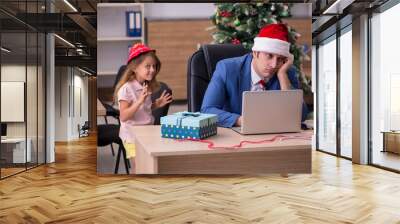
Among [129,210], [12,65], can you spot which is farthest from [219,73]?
[12,65]

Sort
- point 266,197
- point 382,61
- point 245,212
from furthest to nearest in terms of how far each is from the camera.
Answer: point 382,61 → point 266,197 → point 245,212

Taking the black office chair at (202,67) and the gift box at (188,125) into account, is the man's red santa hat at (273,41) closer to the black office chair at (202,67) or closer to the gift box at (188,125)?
the black office chair at (202,67)

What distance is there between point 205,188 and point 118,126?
1.23 metres

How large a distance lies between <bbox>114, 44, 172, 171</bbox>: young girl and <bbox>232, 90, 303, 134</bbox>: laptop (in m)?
0.89

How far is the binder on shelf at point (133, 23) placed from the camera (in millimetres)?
5023

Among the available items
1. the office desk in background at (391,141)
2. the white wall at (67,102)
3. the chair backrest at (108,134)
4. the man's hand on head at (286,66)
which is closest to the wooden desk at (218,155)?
the chair backrest at (108,134)

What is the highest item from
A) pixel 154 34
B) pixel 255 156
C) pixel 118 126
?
pixel 154 34

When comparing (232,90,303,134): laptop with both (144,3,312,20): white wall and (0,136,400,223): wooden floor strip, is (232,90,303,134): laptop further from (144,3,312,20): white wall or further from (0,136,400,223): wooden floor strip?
(144,3,312,20): white wall

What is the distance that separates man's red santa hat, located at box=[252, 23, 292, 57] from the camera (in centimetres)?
498

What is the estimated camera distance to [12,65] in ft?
20.5

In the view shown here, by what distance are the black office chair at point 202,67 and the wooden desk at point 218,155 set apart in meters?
0.46

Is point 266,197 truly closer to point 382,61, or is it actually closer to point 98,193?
point 98,193

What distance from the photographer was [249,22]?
203 inches

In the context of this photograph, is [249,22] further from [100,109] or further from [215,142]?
[100,109]
